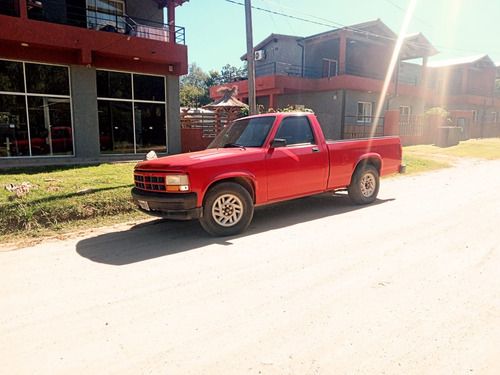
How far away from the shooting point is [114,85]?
1458cm

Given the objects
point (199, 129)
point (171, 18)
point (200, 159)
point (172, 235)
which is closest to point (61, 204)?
point (172, 235)

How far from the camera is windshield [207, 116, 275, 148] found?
646 centimetres

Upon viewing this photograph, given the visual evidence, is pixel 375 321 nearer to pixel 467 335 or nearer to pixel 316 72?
pixel 467 335

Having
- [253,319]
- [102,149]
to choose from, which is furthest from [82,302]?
[102,149]

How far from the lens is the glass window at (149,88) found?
15188 millimetres

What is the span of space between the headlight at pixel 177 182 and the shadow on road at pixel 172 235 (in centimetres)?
79

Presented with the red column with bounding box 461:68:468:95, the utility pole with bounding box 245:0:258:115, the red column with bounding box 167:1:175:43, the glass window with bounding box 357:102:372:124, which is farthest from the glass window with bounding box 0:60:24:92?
the red column with bounding box 461:68:468:95

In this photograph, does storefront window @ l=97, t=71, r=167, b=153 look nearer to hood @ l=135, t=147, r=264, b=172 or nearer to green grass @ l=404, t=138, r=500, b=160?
hood @ l=135, t=147, r=264, b=172

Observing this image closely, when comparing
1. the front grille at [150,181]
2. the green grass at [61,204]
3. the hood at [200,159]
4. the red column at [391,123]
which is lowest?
the green grass at [61,204]

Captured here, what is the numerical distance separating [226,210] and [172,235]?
0.95 metres

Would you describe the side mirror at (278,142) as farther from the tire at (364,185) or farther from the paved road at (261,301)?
the tire at (364,185)

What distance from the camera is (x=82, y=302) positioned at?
359 centimetres

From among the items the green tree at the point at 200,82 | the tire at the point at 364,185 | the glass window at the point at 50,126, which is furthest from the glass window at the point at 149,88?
the green tree at the point at 200,82

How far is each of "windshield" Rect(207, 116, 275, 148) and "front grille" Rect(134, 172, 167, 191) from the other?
4.99 ft
